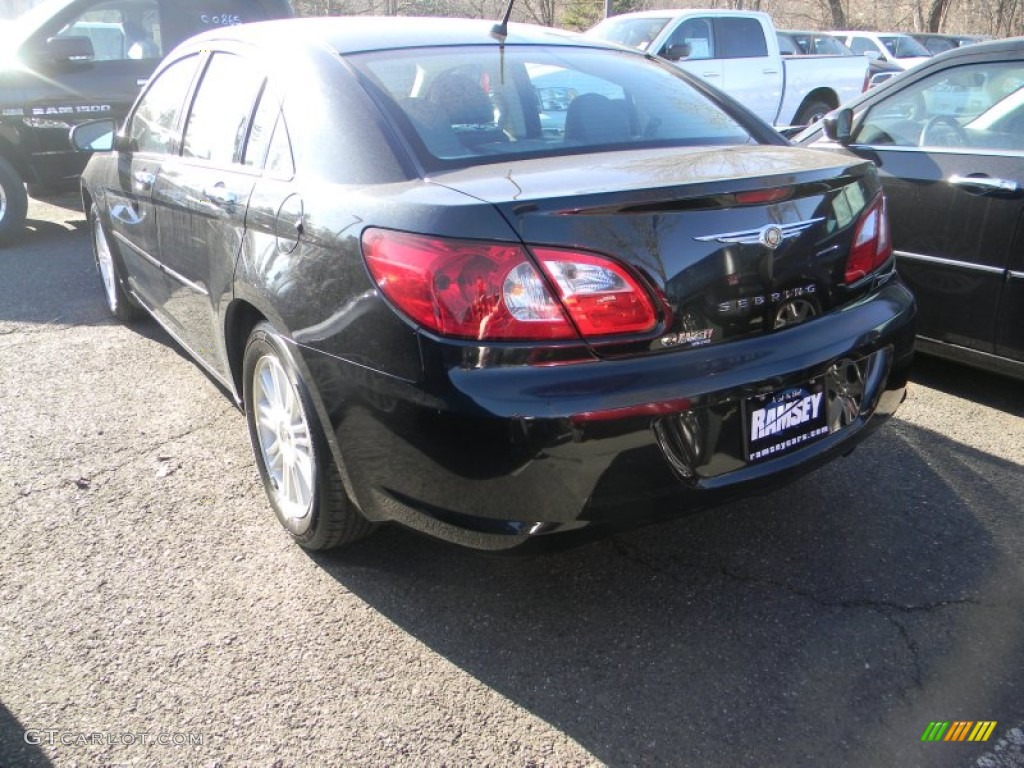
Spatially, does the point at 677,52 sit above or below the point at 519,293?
above

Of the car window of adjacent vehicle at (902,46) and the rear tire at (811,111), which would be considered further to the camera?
the car window of adjacent vehicle at (902,46)

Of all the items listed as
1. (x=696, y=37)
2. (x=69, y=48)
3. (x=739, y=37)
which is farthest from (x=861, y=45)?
(x=69, y=48)

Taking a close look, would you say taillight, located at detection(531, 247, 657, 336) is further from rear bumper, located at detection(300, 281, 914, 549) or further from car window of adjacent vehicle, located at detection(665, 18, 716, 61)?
car window of adjacent vehicle, located at detection(665, 18, 716, 61)

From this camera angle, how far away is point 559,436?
205 cm

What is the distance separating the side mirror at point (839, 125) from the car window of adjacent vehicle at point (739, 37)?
7727 mm

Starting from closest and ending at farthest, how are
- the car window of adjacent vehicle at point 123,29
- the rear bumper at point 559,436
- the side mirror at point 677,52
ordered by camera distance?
the rear bumper at point 559,436
the car window of adjacent vehicle at point 123,29
the side mirror at point 677,52

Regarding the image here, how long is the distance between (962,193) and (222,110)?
3033 mm

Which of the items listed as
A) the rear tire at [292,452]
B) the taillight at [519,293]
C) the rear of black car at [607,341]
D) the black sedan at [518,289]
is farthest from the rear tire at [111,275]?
the taillight at [519,293]

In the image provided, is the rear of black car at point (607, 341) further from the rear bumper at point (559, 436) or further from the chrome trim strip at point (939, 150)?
the chrome trim strip at point (939, 150)

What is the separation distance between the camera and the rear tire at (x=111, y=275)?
4785 mm

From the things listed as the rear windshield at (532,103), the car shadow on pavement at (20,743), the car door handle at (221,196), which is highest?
the rear windshield at (532,103)

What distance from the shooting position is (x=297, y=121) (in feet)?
8.95

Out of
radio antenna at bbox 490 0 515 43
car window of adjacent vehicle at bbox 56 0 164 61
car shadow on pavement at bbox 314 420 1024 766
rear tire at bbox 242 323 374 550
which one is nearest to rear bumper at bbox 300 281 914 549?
rear tire at bbox 242 323 374 550

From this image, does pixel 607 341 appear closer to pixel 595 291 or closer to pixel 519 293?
pixel 595 291
